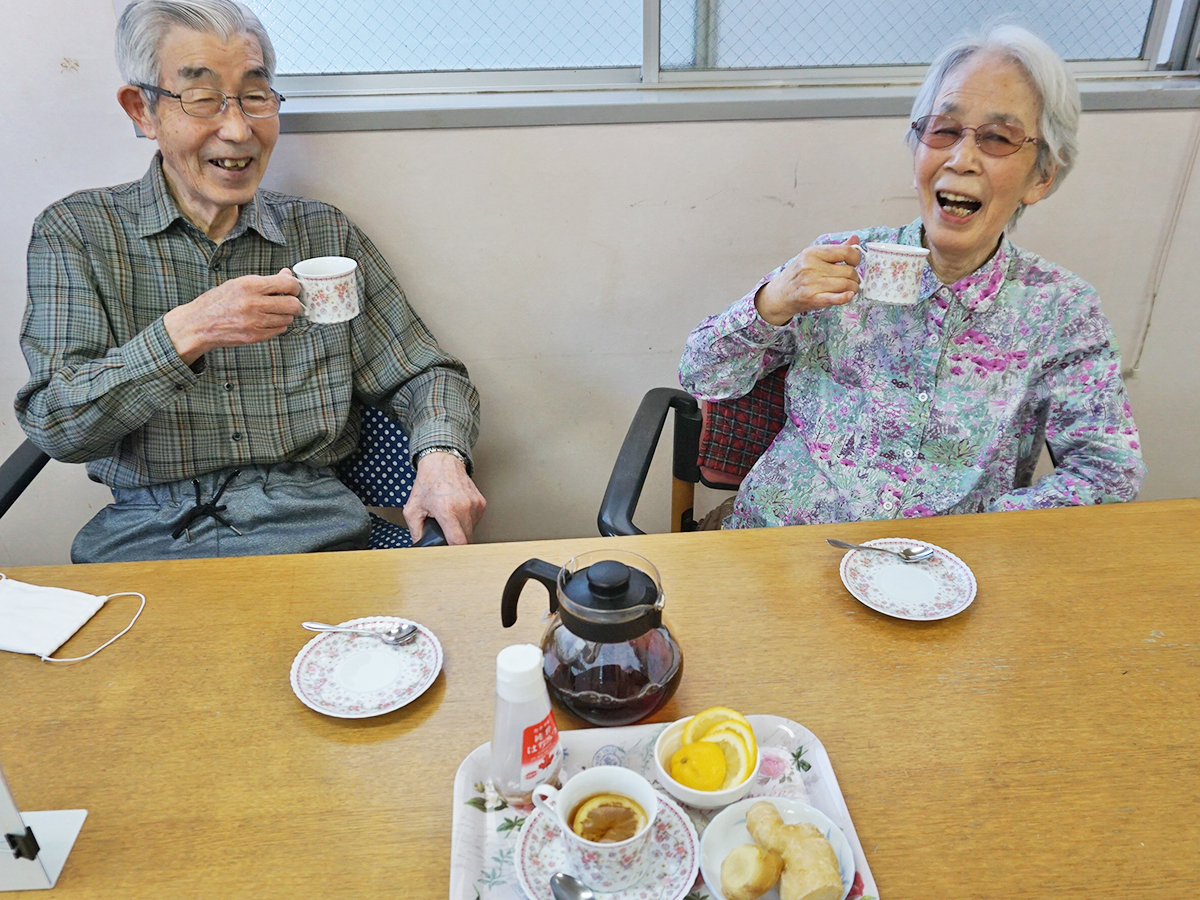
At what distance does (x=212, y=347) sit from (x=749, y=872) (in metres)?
1.17

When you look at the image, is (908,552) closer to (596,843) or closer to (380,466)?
(596,843)

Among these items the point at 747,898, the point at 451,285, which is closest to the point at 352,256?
the point at 451,285

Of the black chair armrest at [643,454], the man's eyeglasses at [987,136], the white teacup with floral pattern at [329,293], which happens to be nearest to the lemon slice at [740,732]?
the black chair armrest at [643,454]

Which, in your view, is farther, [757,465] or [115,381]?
[757,465]

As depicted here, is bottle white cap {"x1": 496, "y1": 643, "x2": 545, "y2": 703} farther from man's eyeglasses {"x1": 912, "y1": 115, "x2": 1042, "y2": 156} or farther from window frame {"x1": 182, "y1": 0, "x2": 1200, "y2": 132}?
window frame {"x1": 182, "y1": 0, "x2": 1200, "y2": 132}

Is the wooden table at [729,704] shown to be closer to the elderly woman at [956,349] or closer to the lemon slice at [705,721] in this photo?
the lemon slice at [705,721]

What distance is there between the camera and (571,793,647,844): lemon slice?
79 centimetres

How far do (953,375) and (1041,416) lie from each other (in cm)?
20

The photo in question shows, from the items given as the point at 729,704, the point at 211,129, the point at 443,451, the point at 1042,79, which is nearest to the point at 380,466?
the point at 443,451

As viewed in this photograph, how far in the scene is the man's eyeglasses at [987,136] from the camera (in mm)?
1454

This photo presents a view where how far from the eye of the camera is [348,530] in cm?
175

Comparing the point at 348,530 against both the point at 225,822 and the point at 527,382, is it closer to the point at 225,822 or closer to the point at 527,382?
the point at 527,382

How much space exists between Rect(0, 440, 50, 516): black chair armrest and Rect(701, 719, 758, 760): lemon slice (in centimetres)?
123

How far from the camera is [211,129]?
157cm
